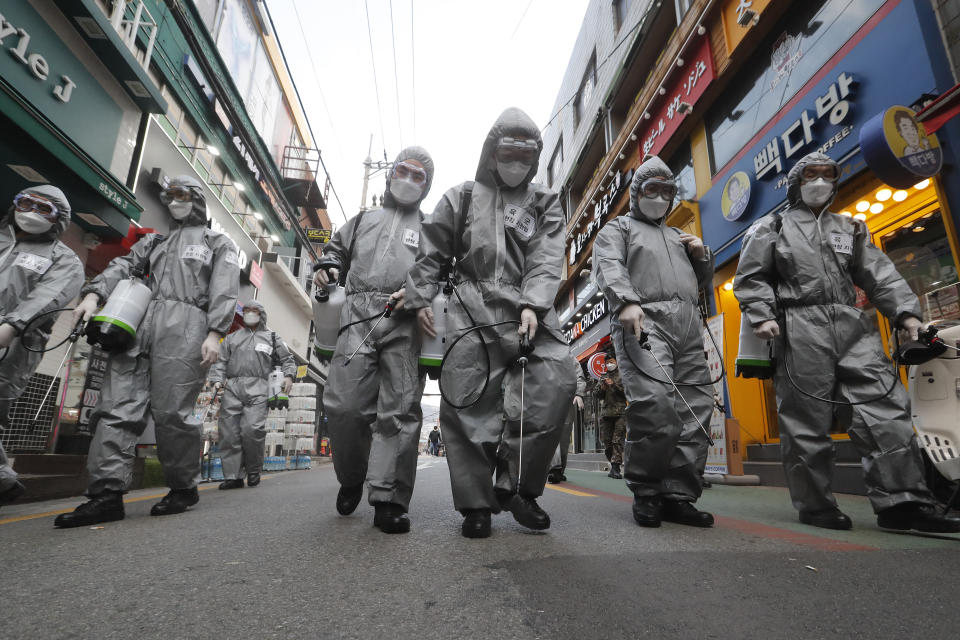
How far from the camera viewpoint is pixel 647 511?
8.59 ft

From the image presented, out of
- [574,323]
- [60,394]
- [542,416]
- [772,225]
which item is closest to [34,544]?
[542,416]

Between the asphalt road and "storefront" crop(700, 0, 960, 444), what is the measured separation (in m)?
3.19

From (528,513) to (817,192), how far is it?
8.51 ft

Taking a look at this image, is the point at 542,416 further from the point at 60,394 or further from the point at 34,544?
the point at 60,394

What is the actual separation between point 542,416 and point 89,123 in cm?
828

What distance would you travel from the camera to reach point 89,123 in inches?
289

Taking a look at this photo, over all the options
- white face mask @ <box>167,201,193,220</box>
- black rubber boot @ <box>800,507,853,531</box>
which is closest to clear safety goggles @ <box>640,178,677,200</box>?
black rubber boot @ <box>800,507,853,531</box>

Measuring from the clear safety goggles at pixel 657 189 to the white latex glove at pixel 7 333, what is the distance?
392 centimetres

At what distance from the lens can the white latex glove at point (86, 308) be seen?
2883 mm

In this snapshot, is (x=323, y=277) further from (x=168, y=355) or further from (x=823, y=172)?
(x=823, y=172)

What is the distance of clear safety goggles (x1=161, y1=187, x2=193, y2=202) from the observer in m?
3.37

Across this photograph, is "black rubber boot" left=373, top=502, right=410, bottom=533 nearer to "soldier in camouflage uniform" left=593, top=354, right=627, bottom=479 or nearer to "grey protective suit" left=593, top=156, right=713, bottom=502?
"grey protective suit" left=593, top=156, right=713, bottom=502

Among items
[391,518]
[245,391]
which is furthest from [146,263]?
[245,391]

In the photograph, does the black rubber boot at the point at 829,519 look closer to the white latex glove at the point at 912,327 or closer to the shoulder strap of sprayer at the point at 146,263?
the white latex glove at the point at 912,327
